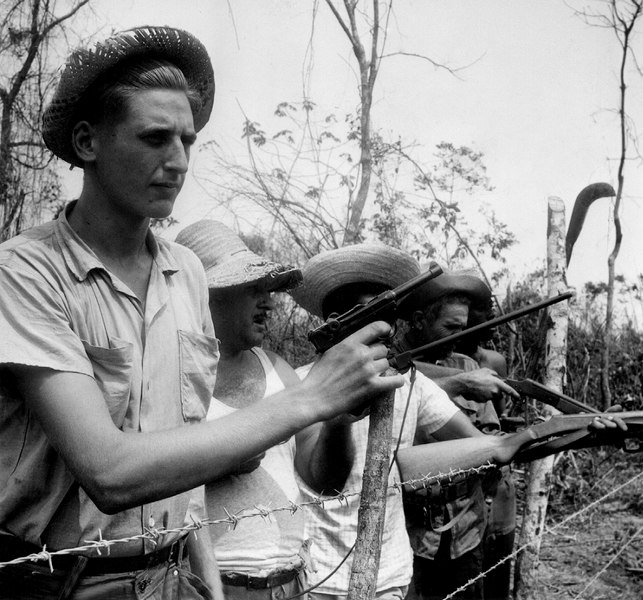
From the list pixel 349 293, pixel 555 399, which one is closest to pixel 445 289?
pixel 349 293

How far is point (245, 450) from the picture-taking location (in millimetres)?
1237

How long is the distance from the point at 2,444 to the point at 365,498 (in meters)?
0.75

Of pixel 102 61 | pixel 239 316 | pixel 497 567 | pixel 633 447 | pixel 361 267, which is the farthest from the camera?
pixel 633 447

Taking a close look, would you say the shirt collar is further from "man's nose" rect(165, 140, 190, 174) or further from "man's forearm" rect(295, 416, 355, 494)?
"man's forearm" rect(295, 416, 355, 494)

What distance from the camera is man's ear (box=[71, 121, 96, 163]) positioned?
150 cm

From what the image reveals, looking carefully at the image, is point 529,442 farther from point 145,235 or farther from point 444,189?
point 444,189

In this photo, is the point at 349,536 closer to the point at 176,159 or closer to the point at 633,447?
the point at 176,159

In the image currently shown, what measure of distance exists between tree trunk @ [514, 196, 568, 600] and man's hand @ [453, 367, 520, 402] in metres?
0.68

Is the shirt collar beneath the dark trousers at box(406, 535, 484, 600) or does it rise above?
above

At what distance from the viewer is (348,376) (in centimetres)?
133

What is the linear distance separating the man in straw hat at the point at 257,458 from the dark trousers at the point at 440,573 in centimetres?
124

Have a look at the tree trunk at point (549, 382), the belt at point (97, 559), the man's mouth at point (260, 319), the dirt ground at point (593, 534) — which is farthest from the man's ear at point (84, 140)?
the dirt ground at point (593, 534)

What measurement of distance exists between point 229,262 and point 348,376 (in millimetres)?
1412

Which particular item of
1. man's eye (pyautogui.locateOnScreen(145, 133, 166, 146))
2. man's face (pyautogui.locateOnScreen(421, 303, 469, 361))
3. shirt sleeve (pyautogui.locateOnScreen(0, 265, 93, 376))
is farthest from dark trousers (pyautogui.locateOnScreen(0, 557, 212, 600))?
man's face (pyautogui.locateOnScreen(421, 303, 469, 361))
